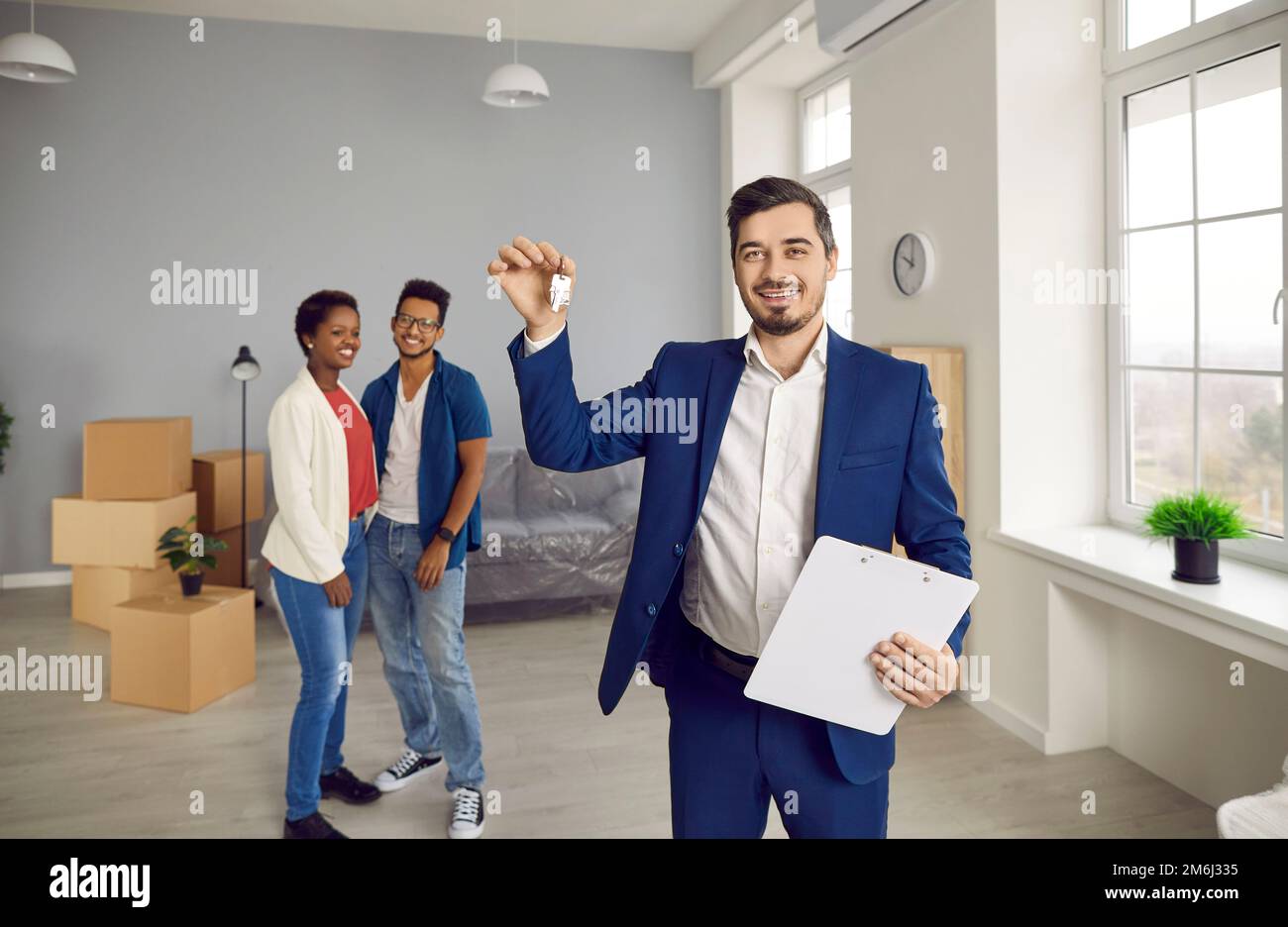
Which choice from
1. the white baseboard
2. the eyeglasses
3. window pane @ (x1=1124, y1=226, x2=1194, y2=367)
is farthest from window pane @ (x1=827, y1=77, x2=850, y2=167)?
the eyeglasses

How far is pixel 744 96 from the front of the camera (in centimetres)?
591

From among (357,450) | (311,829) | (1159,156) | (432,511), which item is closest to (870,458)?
(432,511)

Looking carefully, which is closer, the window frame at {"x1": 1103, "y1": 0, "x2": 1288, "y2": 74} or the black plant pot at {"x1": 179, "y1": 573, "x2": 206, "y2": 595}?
the window frame at {"x1": 1103, "y1": 0, "x2": 1288, "y2": 74}

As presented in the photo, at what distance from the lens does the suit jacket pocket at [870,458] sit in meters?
1.34

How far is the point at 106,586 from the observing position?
4.50 metres

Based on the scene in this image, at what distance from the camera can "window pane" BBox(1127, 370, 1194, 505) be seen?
2998mm

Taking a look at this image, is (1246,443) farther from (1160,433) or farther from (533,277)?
(533,277)

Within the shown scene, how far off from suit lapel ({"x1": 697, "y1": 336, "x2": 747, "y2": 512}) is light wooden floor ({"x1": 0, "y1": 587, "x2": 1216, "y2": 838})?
60.5 inches

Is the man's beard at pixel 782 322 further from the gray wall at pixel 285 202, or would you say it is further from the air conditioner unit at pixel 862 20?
the gray wall at pixel 285 202

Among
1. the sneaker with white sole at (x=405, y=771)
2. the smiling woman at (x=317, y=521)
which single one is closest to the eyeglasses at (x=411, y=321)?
the smiling woman at (x=317, y=521)

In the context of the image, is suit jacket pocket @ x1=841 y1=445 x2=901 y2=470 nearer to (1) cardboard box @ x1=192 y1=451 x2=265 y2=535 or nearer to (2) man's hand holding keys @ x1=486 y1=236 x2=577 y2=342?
(2) man's hand holding keys @ x1=486 y1=236 x2=577 y2=342

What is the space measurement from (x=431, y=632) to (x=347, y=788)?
64 cm

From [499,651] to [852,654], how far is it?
3.14 metres
